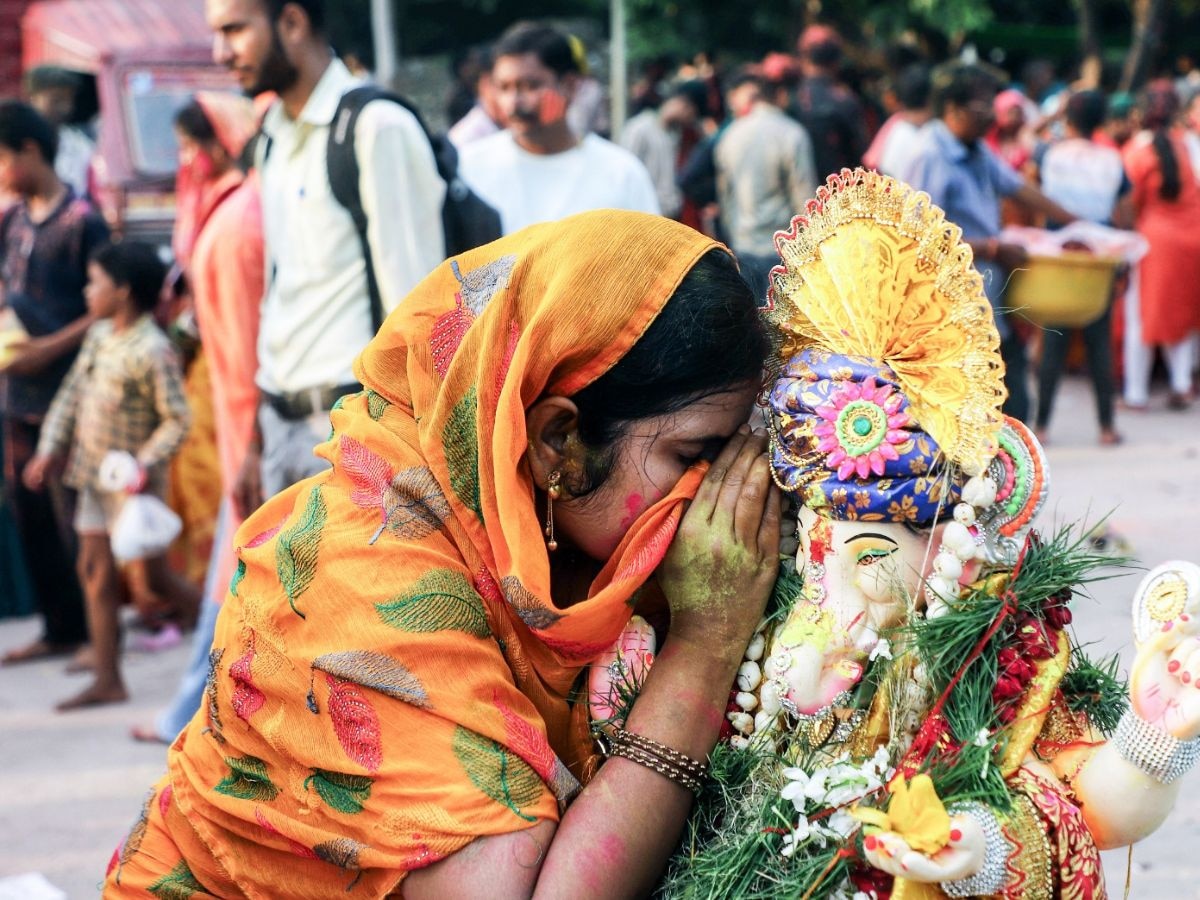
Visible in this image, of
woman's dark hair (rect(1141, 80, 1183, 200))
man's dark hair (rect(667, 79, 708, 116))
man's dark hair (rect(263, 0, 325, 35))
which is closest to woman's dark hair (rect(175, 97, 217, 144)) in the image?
man's dark hair (rect(263, 0, 325, 35))

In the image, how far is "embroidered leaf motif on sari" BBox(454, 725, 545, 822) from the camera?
69.2 inches

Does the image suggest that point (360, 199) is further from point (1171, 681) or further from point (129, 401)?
point (1171, 681)

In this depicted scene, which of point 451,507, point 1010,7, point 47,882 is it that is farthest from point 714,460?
point 1010,7

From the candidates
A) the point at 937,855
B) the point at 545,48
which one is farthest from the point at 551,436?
the point at 545,48

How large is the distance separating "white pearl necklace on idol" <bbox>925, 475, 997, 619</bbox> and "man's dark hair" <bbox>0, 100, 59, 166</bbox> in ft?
17.6

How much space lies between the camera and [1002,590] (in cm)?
175

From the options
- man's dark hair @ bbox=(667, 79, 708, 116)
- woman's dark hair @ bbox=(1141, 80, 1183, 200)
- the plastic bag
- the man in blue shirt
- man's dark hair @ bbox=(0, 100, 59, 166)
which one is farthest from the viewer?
man's dark hair @ bbox=(667, 79, 708, 116)

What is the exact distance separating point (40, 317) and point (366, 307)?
9.36ft

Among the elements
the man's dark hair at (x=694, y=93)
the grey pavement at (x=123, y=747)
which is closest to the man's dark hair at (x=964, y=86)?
the grey pavement at (x=123, y=747)

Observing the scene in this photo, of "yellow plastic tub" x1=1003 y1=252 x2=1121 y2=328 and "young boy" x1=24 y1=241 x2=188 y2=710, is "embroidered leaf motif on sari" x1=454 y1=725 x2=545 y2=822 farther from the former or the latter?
"yellow plastic tub" x1=1003 y1=252 x2=1121 y2=328

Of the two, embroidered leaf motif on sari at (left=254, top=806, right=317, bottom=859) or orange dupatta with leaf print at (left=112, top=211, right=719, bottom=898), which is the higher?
orange dupatta with leaf print at (left=112, top=211, right=719, bottom=898)

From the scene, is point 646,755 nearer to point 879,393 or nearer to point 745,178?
Result: point 879,393

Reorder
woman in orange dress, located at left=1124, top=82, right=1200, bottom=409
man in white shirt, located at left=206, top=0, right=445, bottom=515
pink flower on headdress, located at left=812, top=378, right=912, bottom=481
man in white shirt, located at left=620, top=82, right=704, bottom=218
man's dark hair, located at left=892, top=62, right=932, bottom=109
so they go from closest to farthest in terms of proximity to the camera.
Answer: pink flower on headdress, located at left=812, top=378, right=912, bottom=481
man in white shirt, located at left=206, top=0, right=445, bottom=515
man's dark hair, located at left=892, top=62, right=932, bottom=109
woman in orange dress, located at left=1124, top=82, right=1200, bottom=409
man in white shirt, located at left=620, top=82, right=704, bottom=218

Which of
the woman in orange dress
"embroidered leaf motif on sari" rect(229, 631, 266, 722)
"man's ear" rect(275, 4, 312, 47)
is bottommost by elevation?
the woman in orange dress
